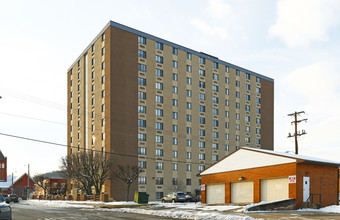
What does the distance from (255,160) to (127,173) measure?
2589cm

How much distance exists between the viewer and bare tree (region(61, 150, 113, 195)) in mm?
55125

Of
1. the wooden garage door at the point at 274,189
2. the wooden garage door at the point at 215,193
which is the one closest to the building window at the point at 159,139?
the wooden garage door at the point at 215,193

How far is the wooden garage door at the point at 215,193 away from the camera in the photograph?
3897 cm

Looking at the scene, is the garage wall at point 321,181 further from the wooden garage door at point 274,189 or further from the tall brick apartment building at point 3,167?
the tall brick apartment building at point 3,167

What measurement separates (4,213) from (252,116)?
7690cm

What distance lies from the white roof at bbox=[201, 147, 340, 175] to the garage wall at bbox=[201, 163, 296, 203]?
41 cm

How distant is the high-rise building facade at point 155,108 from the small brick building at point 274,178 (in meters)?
24.9

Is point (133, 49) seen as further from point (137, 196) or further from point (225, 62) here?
point (137, 196)

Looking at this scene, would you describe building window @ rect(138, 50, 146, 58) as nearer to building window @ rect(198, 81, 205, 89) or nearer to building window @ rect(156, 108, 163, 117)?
building window @ rect(156, 108, 163, 117)

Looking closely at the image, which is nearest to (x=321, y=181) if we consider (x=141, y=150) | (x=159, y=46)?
(x=141, y=150)

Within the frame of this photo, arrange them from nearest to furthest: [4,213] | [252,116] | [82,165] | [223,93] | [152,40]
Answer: [4,213] → [82,165] → [152,40] → [223,93] → [252,116]

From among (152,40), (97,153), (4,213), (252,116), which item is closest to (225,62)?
(252,116)

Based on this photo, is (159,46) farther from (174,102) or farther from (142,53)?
(174,102)

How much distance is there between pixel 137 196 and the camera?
40.5 m
